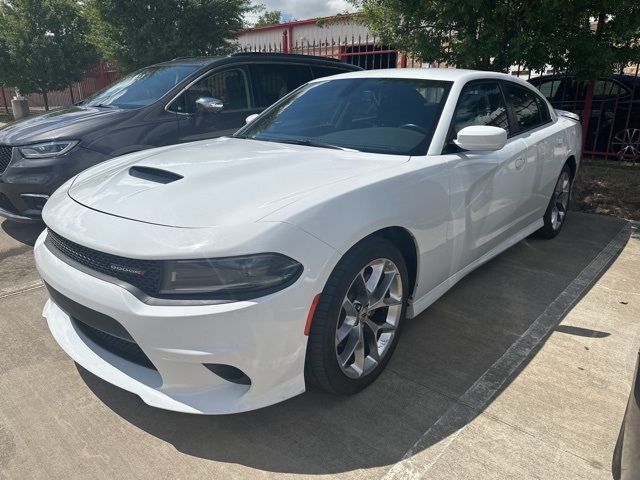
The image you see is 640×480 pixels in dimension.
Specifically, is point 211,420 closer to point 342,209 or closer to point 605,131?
point 342,209

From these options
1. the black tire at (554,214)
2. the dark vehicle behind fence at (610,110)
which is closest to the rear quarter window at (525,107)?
the black tire at (554,214)

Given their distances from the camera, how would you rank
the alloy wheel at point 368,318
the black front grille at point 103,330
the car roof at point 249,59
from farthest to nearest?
the car roof at point 249,59 → the alloy wheel at point 368,318 → the black front grille at point 103,330

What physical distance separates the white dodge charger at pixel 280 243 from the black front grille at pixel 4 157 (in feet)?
6.61

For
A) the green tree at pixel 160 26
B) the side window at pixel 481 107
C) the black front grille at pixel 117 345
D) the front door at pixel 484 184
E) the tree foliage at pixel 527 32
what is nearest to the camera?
the black front grille at pixel 117 345

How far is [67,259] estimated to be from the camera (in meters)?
2.42

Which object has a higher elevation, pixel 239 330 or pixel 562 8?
pixel 562 8

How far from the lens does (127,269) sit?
212 cm

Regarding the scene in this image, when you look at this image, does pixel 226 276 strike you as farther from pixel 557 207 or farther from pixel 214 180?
pixel 557 207

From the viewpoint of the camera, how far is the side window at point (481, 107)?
3.30 m

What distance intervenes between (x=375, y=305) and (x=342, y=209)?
22.8 inches

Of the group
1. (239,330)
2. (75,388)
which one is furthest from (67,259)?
(239,330)

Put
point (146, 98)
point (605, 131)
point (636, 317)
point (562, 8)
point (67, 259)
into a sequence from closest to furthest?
point (67, 259), point (636, 317), point (146, 98), point (562, 8), point (605, 131)

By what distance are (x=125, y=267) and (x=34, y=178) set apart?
2894mm

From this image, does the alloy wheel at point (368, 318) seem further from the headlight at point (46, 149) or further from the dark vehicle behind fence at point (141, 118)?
the headlight at point (46, 149)
